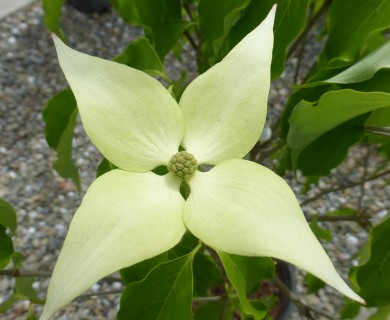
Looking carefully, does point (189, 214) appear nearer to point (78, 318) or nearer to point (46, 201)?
point (78, 318)

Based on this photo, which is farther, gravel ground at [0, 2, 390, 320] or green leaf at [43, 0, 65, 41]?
gravel ground at [0, 2, 390, 320]

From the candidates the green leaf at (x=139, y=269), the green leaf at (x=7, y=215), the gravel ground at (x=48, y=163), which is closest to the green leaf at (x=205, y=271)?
the green leaf at (x=139, y=269)

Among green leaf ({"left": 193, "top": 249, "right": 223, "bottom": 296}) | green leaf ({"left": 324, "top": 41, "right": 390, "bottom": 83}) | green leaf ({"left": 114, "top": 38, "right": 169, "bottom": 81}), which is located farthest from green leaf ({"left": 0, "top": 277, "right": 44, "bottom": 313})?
green leaf ({"left": 324, "top": 41, "right": 390, "bottom": 83})

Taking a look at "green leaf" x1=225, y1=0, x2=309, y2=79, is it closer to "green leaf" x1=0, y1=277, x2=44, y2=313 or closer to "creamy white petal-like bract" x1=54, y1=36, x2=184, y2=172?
"creamy white petal-like bract" x1=54, y1=36, x2=184, y2=172

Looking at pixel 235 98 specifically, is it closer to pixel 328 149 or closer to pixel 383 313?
pixel 328 149

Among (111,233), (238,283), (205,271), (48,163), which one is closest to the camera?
(111,233)

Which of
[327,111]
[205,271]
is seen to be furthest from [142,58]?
[205,271]
